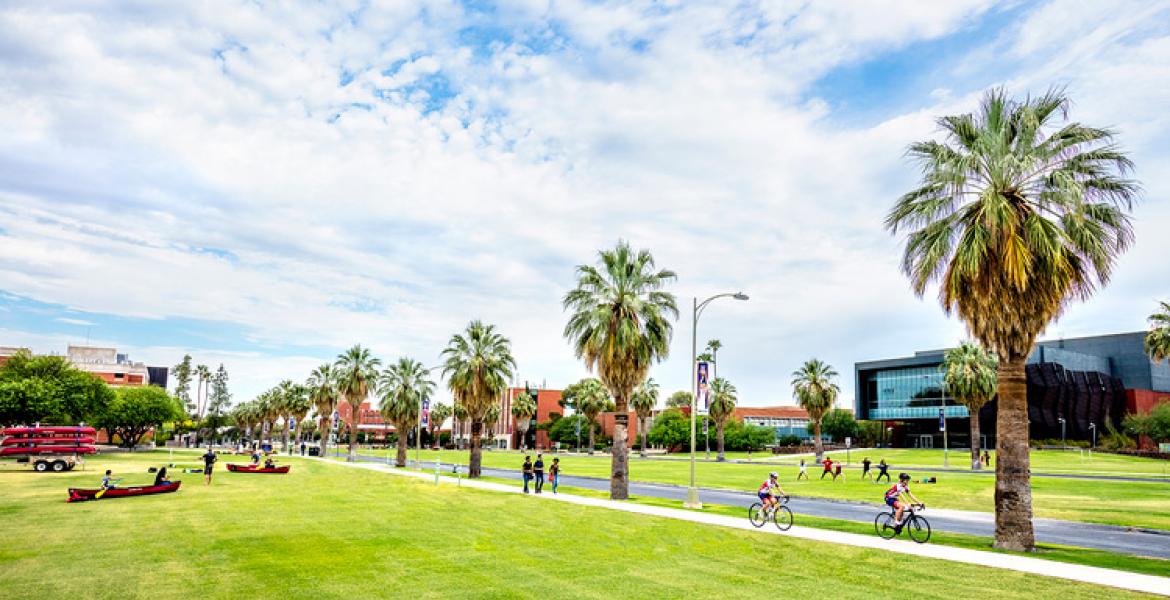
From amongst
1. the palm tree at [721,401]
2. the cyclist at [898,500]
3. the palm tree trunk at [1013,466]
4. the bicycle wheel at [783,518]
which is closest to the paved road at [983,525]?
the bicycle wheel at [783,518]

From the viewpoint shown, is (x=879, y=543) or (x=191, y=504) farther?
(x=191, y=504)

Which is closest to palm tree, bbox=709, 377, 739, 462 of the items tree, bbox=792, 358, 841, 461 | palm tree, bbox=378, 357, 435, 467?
tree, bbox=792, 358, 841, 461

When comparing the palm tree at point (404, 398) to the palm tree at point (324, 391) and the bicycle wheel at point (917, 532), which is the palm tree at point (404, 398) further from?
the bicycle wheel at point (917, 532)

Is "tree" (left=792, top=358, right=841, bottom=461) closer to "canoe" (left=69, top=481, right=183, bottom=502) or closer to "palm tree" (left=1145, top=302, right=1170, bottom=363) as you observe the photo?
"palm tree" (left=1145, top=302, right=1170, bottom=363)

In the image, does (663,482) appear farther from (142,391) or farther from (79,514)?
(142,391)

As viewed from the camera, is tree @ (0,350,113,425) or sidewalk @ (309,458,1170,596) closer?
sidewalk @ (309,458,1170,596)

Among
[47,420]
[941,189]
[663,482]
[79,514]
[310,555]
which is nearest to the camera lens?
[310,555]

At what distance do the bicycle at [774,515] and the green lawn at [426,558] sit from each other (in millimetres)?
1558

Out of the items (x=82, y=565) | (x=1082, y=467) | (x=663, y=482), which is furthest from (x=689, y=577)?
(x=1082, y=467)

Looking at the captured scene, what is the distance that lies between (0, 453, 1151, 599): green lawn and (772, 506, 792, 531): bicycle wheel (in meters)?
1.53

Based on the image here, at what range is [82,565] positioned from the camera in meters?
15.1

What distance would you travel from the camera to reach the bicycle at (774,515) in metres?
22.1

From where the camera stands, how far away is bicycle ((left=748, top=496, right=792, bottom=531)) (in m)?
22.1

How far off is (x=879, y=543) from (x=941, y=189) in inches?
403
